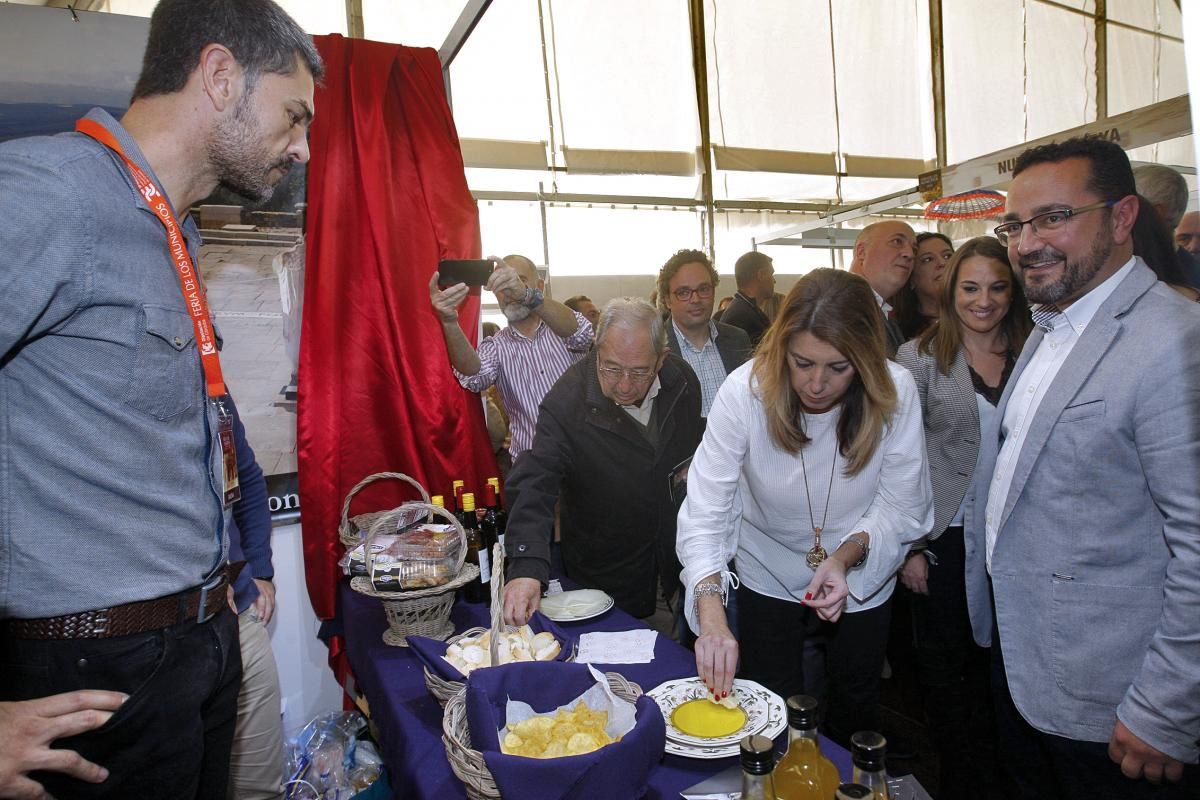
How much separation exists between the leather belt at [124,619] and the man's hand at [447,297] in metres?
1.47

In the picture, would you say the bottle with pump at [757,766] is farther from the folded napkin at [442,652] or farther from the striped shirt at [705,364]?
the striped shirt at [705,364]

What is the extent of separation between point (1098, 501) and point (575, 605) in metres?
1.14

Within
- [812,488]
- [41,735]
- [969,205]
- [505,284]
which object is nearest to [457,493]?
[505,284]

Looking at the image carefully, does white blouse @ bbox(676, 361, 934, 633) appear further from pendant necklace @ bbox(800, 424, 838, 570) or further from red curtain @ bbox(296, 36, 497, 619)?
red curtain @ bbox(296, 36, 497, 619)

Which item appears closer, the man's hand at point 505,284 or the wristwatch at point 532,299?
the man's hand at point 505,284

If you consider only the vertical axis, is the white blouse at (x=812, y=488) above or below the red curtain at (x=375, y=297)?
below

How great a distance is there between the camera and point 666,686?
4.19ft

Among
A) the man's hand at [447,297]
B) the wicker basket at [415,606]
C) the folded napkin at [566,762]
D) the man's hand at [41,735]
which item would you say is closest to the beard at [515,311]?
the man's hand at [447,297]

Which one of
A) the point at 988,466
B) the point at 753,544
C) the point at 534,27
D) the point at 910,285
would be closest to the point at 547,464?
the point at 753,544

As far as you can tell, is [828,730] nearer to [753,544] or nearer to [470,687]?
[753,544]

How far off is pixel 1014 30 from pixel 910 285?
8428mm

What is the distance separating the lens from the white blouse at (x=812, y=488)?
1.60m

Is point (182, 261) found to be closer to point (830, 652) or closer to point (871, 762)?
point (871, 762)

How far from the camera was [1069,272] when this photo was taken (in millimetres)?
1354
